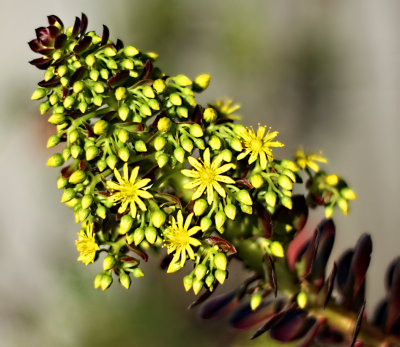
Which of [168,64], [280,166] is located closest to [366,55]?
[168,64]

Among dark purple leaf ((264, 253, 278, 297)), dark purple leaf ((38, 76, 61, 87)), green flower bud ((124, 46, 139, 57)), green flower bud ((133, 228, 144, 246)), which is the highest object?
green flower bud ((124, 46, 139, 57))

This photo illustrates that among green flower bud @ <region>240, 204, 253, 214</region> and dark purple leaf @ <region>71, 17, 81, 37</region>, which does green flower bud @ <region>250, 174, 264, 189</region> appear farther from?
dark purple leaf @ <region>71, 17, 81, 37</region>

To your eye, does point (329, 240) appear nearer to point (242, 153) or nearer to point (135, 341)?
point (242, 153)

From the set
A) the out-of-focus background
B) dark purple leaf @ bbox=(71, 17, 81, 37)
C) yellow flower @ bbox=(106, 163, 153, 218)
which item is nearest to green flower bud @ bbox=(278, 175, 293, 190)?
yellow flower @ bbox=(106, 163, 153, 218)

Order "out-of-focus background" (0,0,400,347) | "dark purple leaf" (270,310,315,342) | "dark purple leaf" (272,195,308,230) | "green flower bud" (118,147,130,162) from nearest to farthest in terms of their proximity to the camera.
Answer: "green flower bud" (118,147,130,162), "dark purple leaf" (272,195,308,230), "dark purple leaf" (270,310,315,342), "out-of-focus background" (0,0,400,347)

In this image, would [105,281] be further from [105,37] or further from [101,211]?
[105,37]

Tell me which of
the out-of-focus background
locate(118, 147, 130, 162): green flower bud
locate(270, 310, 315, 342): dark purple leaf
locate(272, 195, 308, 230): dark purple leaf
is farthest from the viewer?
the out-of-focus background

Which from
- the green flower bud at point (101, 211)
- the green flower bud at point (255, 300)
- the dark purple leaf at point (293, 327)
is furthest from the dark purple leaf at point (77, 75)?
the dark purple leaf at point (293, 327)

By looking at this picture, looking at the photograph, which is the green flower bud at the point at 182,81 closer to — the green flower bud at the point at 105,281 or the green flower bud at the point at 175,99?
the green flower bud at the point at 175,99
